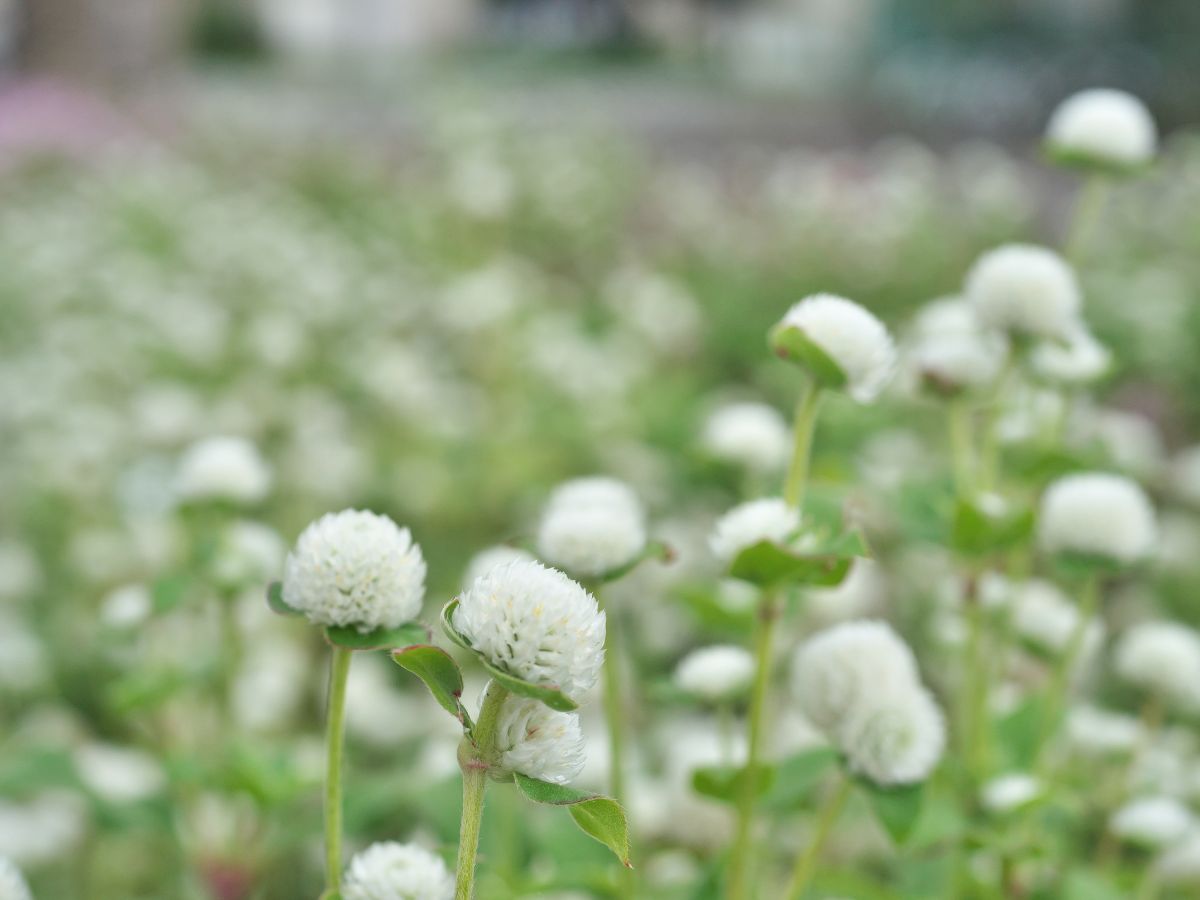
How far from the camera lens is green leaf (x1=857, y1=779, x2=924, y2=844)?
1.08 meters

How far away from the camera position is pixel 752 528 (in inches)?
41.7

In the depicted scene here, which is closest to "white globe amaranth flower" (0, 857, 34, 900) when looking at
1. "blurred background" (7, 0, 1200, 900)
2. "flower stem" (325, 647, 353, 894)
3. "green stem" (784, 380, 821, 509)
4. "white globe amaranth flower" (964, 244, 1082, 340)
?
"flower stem" (325, 647, 353, 894)

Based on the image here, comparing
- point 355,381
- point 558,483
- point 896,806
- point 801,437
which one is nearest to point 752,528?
point 801,437

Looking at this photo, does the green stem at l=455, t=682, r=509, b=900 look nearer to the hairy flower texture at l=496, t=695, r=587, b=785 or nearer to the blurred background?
the hairy flower texture at l=496, t=695, r=587, b=785

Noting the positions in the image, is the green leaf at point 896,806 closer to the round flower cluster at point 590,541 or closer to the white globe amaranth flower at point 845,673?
the white globe amaranth flower at point 845,673

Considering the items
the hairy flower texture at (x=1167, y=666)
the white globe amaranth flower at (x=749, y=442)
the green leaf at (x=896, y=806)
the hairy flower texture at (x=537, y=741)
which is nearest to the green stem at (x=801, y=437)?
the green leaf at (x=896, y=806)

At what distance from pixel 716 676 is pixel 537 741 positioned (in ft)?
1.90

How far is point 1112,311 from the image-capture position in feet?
15.4

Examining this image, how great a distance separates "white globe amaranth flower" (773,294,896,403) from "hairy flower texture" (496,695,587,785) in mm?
380

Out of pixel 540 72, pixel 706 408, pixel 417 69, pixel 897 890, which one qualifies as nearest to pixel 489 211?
pixel 706 408

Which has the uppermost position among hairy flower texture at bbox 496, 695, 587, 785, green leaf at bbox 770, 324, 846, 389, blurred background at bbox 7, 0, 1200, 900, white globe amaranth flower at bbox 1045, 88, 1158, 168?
white globe amaranth flower at bbox 1045, 88, 1158, 168

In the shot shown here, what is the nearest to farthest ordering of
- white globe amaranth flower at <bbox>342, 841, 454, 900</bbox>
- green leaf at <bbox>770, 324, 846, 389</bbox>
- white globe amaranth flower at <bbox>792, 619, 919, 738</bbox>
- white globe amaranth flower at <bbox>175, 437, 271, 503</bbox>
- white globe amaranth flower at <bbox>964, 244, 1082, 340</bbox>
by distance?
1. white globe amaranth flower at <bbox>342, 841, 454, 900</bbox>
2. green leaf at <bbox>770, 324, 846, 389</bbox>
3. white globe amaranth flower at <bbox>792, 619, 919, 738</bbox>
4. white globe amaranth flower at <bbox>964, 244, 1082, 340</bbox>
5. white globe amaranth flower at <bbox>175, 437, 271, 503</bbox>

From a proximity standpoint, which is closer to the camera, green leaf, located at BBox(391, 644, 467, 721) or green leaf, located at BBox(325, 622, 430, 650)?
green leaf, located at BBox(391, 644, 467, 721)

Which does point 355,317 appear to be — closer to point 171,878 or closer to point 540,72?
point 171,878
